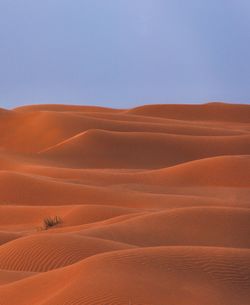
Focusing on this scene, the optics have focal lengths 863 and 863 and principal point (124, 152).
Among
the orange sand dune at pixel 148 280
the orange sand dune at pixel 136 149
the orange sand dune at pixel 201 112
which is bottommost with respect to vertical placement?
the orange sand dune at pixel 148 280

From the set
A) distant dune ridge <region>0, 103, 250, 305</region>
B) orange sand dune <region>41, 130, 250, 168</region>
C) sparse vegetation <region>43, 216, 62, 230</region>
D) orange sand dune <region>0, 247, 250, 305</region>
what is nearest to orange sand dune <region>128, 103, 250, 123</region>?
distant dune ridge <region>0, 103, 250, 305</region>

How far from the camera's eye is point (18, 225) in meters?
15.2

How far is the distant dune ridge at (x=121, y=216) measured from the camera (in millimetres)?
6523

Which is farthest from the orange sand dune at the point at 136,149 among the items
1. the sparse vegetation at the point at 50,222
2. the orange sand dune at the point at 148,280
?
the orange sand dune at the point at 148,280

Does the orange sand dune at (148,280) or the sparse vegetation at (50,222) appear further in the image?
the sparse vegetation at (50,222)

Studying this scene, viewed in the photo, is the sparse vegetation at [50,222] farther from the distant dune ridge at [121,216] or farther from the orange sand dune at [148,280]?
the orange sand dune at [148,280]

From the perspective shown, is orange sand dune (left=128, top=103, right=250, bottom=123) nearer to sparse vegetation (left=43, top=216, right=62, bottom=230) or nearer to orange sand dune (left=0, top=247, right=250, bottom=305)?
sparse vegetation (left=43, top=216, right=62, bottom=230)

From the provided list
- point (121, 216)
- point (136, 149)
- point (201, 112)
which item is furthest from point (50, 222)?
point (201, 112)

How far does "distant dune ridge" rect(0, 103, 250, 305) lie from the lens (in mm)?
6523

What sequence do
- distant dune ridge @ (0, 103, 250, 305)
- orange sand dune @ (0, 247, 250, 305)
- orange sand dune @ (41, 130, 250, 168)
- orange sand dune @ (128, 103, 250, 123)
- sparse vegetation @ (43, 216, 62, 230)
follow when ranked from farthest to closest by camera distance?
orange sand dune @ (128, 103, 250, 123) → orange sand dune @ (41, 130, 250, 168) → sparse vegetation @ (43, 216, 62, 230) → distant dune ridge @ (0, 103, 250, 305) → orange sand dune @ (0, 247, 250, 305)

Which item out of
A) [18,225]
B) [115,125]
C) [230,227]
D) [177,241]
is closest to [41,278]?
[177,241]

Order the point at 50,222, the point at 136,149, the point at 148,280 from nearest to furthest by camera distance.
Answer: the point at 148,280 < the point at 50,222 < the point at 136,149

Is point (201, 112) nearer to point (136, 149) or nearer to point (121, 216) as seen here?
point (136, 149)

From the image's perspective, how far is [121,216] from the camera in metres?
12.7
